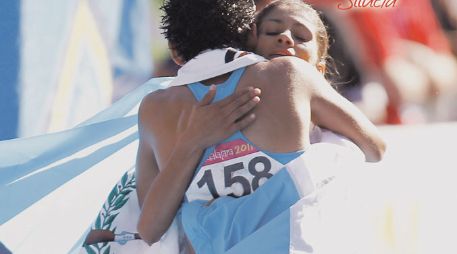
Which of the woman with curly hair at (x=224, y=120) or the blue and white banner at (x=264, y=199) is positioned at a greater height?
the woman with curly hair at (x=224, y=120)

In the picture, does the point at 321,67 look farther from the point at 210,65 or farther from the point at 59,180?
the point at 59,180

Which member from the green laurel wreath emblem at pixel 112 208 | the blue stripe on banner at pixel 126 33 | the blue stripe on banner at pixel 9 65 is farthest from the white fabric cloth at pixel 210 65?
the blue stripe on banner at pixel 126 33

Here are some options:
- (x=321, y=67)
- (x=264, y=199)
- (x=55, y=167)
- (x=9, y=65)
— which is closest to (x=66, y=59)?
(x=9, y=65)

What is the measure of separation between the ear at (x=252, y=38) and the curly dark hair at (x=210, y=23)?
0.02 m

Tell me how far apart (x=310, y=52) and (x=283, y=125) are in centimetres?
37

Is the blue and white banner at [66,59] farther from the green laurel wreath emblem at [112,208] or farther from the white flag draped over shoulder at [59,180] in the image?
the green laurel wreath emblem at [112,208]

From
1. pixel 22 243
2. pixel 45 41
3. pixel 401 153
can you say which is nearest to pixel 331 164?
pixel 22 243

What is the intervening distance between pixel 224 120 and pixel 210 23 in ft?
0.84

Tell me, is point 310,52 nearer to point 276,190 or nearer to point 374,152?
point 374,152

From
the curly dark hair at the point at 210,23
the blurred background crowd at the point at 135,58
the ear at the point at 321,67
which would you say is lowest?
the blurred background crowd at the point at 135,58

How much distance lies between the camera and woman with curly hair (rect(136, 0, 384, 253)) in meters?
1.81

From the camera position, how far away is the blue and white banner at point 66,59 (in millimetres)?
3439

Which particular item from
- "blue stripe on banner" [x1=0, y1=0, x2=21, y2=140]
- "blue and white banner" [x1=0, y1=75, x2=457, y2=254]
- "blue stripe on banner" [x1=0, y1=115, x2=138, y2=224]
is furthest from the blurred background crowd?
"blue stripe on banner" [x1=0, y1=115, x2=138, y2=224]

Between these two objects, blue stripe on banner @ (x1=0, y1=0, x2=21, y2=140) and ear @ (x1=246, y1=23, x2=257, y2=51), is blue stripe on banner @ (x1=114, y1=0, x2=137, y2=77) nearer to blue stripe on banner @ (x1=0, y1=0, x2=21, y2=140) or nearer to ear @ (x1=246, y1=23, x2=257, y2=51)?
blue stripe on banner @ (x1=0, y1=0, x2=21, y2=140)
